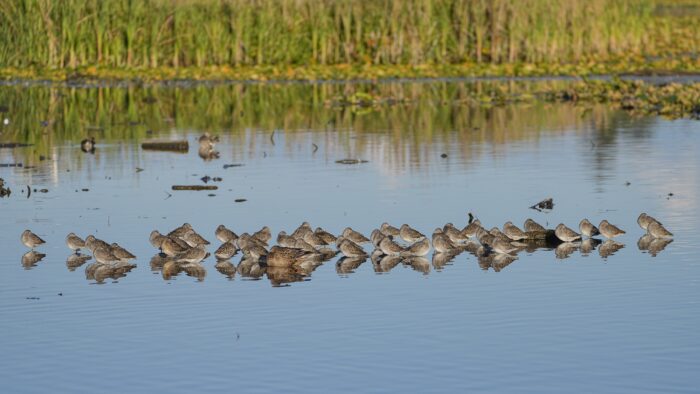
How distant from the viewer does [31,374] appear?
551 inches

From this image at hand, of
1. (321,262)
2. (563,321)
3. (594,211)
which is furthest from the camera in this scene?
(594,211)

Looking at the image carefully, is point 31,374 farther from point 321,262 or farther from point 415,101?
point 415,101

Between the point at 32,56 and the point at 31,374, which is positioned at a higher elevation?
the point at 32,56

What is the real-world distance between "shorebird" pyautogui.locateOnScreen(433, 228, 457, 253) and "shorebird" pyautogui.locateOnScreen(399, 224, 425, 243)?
53 centimetres

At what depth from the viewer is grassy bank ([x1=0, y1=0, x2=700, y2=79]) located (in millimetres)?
51781

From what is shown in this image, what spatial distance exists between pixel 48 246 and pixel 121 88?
29.8 m

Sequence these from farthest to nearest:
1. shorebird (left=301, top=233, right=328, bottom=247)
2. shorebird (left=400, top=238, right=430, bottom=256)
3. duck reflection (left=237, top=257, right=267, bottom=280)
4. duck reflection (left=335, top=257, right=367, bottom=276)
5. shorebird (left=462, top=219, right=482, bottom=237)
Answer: shorebird (left=462, top=219, right=482, bottom=237) → shorebird (left=301, top=233, right=328, bottom=247) → shorebird (left=400, top=238, right=430, bottom=256) → duck reflection (left=335, top=257, right=367, bottom=276) → duck reflection (left=237, top=257, right=267, bottom=280)

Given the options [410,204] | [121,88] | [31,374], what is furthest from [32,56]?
[31,374]

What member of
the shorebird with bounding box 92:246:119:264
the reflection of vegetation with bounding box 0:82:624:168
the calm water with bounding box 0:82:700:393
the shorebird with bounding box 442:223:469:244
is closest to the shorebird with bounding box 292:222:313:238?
the calm water with bounding box 0:82:700:393

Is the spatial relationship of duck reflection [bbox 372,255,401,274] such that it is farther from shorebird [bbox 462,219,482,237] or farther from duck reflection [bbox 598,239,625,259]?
duck reflection [bbox 598,239,625,259]

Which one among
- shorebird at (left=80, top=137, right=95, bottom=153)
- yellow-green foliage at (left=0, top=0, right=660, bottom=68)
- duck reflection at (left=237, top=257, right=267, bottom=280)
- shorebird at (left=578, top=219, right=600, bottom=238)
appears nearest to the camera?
duck reflection at (left=237, top=257, right=267, bottom=280)

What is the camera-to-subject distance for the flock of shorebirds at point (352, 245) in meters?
19.3

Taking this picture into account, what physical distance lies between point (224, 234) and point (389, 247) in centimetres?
259

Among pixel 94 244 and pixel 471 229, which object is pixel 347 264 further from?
pixel 94 244
